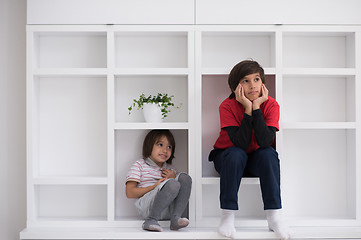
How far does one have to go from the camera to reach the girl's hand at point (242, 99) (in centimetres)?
196

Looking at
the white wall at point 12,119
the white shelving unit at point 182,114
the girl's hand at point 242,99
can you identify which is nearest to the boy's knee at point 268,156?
the girl's hand at point 242,99

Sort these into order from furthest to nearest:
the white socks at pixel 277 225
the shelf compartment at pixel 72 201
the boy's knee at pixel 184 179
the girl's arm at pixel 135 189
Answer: the shelf compartment at pixel 72 201 → the girl's arm at pixel 135 189 → the boy's knee at pixel 184 179 → the white socks at pixel 277 225

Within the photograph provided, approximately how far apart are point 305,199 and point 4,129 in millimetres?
1741

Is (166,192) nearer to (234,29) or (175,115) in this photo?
(175,115)

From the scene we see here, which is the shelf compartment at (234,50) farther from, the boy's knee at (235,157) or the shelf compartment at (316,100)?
the boy's knee at (235,157)

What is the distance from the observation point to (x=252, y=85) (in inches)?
79.1

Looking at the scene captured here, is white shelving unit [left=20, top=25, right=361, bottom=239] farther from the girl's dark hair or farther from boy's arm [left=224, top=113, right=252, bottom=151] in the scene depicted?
boy's arm [left=224, top=113, right=252, bottom=151]

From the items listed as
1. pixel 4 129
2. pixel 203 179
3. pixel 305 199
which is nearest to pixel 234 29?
pixel 203 179

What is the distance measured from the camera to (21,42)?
7.54ft

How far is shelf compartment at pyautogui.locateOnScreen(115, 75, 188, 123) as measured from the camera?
2.29 m

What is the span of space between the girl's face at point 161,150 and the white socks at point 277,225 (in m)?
0.61

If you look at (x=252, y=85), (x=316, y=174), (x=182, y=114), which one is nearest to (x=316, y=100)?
(x=316, y=174)

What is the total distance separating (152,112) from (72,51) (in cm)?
60

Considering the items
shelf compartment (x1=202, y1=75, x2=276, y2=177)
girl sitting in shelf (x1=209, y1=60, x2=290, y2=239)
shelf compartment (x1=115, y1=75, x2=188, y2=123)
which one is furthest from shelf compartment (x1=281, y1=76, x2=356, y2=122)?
A: shelf compartment (x1=115, y1=75, x2=188, y2=123)
